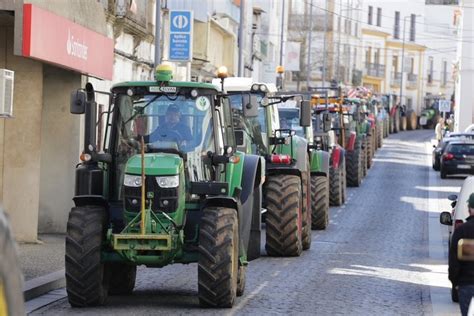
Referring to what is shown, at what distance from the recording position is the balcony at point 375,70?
121 meters

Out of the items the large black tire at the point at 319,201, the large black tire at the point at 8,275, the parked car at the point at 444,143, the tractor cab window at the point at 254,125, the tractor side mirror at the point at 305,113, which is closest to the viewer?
Result: the large black tire at the point at 8,275

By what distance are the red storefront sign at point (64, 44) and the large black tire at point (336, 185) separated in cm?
989

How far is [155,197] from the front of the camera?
13898 mm

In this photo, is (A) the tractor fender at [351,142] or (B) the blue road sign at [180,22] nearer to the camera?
(B) the blue road sign at [180,22]

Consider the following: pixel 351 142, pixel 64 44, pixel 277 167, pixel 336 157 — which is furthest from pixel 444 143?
pixel 64 44

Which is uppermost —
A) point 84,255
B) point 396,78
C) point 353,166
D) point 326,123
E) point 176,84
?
point 396,78

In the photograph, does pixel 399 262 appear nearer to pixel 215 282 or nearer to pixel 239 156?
pixel 239 156

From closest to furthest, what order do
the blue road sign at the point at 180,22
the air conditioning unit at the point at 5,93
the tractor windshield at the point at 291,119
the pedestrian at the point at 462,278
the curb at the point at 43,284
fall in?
the pedestrian at the point at 462,278 → the curb at the point at 43,284 → the air conditioning unit at the point at 5,93 → the tractor windshield at the point at 291,119 → the blue road sign at the point at 180,22

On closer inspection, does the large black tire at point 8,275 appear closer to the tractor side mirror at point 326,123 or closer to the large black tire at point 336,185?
the tractor side mirror at point 326,123

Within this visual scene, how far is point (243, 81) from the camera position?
22609mm

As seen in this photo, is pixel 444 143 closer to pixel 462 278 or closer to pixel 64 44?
pixel 64 44

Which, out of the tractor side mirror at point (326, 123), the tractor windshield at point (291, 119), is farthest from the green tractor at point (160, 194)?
the tractor side mirror at point (326, 123)

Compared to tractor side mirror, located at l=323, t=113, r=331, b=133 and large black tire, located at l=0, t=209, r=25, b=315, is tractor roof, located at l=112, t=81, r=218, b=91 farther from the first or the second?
tractor side mirror, located at l=323, t=113, r=331, b=133

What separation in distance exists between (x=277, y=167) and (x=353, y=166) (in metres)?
21.6
